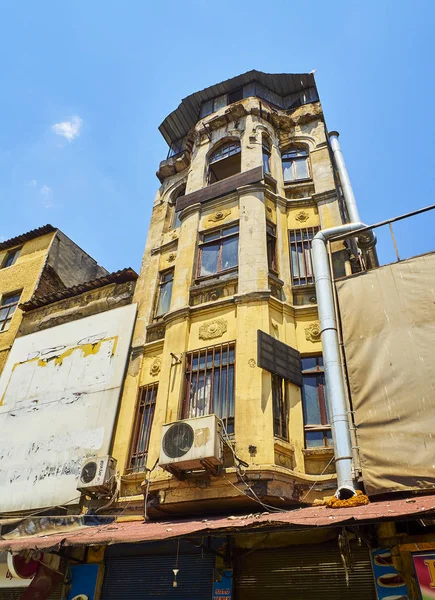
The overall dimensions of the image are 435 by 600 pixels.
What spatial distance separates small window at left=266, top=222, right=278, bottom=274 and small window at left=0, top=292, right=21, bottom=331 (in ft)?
37.4

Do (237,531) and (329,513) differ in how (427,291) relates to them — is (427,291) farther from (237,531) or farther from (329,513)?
(237,531)

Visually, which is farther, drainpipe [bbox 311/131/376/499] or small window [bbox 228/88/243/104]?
small window [bbox 228/88/243/104]

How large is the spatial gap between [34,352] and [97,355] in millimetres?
3112

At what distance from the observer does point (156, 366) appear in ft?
37.4

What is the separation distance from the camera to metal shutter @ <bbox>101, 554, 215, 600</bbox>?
787 cm

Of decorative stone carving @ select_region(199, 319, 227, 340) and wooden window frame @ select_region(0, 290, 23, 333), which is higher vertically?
wooden window frame @ select_region(0, 290, 23, 333)

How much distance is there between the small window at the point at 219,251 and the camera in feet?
38.8

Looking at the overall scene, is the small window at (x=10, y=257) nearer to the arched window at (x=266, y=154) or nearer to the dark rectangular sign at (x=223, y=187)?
the dark rectangular sign at (x=223, y=187)

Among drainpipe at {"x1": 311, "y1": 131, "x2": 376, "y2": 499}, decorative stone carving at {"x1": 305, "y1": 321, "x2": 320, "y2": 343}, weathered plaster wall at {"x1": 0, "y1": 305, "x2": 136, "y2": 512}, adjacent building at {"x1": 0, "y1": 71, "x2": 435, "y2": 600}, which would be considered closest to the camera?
adjacent building at {"x1": 0, "y1": 71, "x2": 435, "y2": 600}

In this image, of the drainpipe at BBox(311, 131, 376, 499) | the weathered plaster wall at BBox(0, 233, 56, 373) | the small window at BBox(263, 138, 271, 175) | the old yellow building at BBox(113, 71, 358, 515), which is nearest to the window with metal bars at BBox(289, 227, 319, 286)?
the old yellow building at BBox(113, 71, 358, 515)

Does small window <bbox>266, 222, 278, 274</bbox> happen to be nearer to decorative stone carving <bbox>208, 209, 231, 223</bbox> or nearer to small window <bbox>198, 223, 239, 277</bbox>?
small window <bbox>198, 223, 239, 277</bbox>

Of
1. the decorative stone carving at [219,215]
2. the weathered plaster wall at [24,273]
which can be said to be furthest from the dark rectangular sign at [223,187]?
the weathered plaster wall at [24,273]

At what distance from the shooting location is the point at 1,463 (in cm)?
1210

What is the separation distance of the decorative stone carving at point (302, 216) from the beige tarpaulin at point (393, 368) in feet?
10.6
